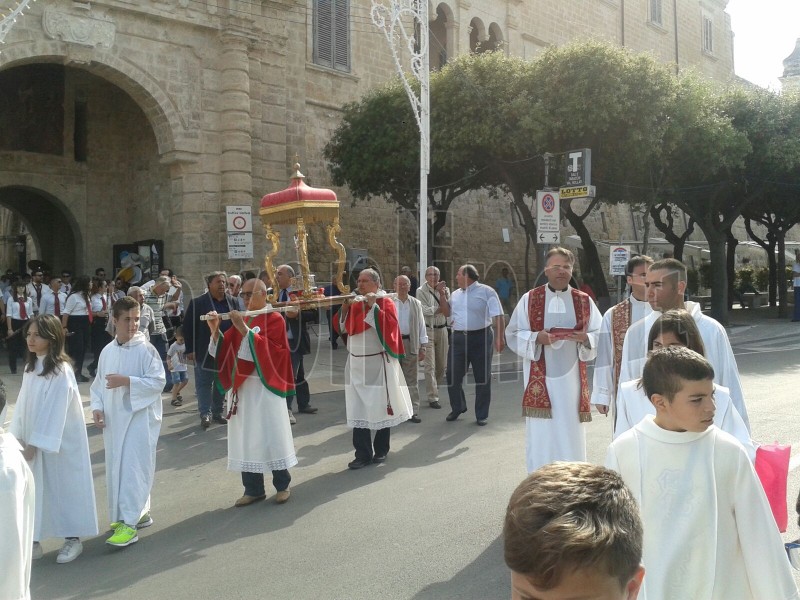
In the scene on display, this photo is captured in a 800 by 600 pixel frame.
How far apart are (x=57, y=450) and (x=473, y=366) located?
5856mm

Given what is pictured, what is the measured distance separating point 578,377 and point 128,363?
3.37m

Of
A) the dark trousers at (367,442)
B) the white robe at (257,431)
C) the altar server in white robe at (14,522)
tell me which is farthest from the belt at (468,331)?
the altar server in white robe at (14,522)

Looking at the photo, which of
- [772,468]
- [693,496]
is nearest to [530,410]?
[772,468]

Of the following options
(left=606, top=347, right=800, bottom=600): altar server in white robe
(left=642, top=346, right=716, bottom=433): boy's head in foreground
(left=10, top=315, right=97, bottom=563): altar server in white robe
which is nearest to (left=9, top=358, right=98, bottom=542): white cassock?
(left=10, top=315, right=97, bottom=563): altar server in white robe

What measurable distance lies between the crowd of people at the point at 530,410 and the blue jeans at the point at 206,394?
1.0 inches

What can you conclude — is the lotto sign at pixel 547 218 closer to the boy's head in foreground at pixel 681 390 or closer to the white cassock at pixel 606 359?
the white cassock at pixel 606 359

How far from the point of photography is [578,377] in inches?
242

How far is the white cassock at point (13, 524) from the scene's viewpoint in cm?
306

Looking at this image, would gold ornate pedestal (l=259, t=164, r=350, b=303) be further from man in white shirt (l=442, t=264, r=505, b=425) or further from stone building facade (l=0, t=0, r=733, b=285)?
stone building facade (l=0, t=0, r=733, b=285)

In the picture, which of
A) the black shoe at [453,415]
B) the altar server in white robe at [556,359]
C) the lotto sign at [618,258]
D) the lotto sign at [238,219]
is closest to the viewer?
the altar server in white robe at [556,359]

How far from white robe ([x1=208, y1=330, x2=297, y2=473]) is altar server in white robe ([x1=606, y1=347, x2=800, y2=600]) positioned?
3872mm

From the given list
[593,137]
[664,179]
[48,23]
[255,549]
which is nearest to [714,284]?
[664,179]

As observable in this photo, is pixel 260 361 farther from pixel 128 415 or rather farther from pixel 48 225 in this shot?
pixel 48 225

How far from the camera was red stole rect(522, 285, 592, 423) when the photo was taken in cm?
604
